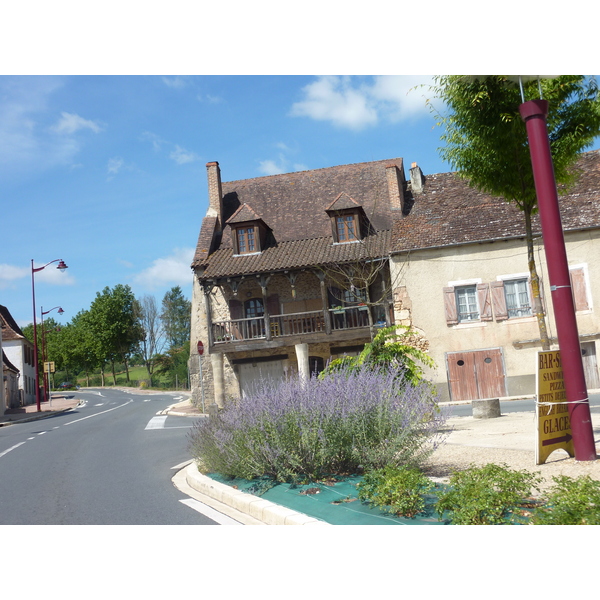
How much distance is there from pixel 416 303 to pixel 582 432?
1229 cm

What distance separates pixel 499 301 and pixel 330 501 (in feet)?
44.0

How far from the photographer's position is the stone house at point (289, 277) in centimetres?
1812

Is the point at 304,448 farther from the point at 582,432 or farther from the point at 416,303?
the point at 416,303

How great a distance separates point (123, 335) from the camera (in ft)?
114

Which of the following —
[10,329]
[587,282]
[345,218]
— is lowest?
[587,282]

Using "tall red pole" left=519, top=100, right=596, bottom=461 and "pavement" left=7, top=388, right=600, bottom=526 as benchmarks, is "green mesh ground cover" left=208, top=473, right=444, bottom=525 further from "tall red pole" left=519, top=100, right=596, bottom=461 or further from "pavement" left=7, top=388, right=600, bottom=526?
"tall red pole" left=519, top=100, right=596, bottom=461

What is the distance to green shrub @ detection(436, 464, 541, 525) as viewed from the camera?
3.59 meters

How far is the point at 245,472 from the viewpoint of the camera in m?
5.60

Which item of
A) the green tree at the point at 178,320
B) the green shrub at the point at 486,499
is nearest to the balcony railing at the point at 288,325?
the green shrub at the point at 486,499

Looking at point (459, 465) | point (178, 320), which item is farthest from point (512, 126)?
point (178, 320)

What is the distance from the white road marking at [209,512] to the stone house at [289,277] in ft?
39.8

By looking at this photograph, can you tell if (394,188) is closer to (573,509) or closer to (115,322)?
(573,509)

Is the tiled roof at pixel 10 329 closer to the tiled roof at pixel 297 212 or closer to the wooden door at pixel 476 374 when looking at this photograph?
the tiled roof at pixel 297 212
